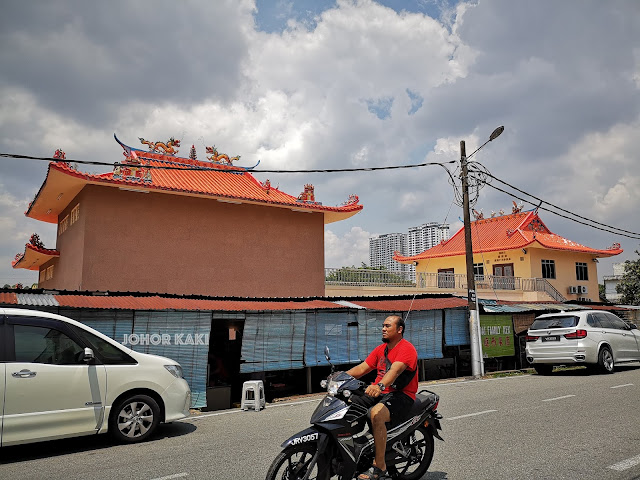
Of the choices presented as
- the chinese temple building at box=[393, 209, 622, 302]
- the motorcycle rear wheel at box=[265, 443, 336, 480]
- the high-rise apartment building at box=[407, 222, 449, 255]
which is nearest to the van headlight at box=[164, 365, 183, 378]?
the motorcycle rear wheel at box=[265, 443, 336, 480]

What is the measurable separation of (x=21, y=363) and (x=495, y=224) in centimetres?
3802

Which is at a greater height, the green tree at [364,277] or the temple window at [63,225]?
the temple window at [63,225]

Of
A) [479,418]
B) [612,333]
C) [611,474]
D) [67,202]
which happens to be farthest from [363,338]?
[67,202]

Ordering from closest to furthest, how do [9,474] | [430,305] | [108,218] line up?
[9,474]
[430,305]
[108,218]

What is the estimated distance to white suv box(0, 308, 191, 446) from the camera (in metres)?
6.25

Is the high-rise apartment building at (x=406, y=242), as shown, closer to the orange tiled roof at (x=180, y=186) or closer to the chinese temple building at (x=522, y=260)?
the chinese temple building at (x=522, y=260)

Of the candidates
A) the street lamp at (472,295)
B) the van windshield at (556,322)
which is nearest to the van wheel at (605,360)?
the van windshield at (556,322)

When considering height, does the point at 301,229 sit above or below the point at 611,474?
above

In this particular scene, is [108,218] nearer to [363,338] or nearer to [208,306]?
[208,306]

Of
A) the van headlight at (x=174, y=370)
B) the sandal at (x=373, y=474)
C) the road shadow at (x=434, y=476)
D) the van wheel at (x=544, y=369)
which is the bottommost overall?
the road shadow at (x=434, y=476)

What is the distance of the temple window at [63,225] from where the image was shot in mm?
20334

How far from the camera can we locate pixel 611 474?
498cm

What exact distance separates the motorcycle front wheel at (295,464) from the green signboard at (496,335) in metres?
13.9

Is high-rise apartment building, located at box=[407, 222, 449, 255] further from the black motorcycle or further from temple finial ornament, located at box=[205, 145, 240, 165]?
the black motorcycle
